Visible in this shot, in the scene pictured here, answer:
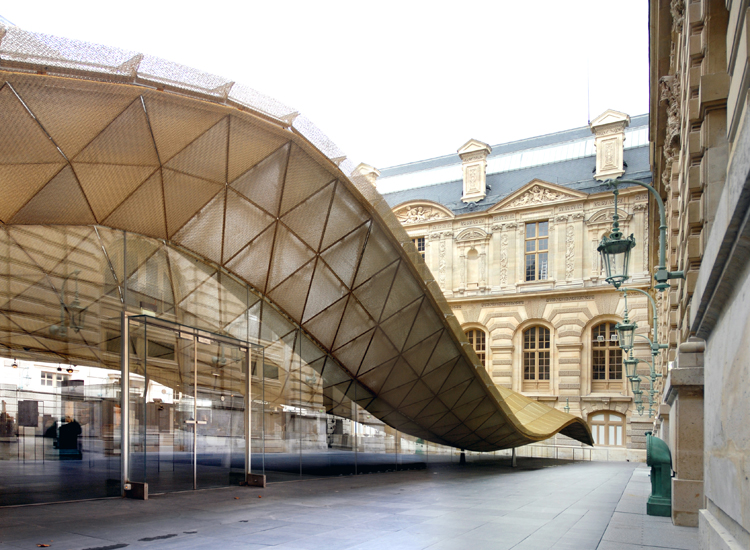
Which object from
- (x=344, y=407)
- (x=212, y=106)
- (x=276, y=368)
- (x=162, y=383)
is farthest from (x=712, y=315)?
(x=344, y=407)

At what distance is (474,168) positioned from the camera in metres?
53.8

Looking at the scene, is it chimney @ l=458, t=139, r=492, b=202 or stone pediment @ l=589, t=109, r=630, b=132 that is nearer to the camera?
stone pediment @ l=589, t=109, r=630, b=132

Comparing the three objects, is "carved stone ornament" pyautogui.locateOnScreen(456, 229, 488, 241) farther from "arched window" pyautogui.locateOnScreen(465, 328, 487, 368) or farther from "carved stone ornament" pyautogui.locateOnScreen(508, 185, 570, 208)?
"arched window" pyautogui.locateOnScreen(465, 328, 487, 368)

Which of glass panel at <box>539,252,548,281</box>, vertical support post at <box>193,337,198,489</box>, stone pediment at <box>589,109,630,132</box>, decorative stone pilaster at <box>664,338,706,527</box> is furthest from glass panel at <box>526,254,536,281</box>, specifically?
decorative stone pilaster at <box>664,338,706,527</box>

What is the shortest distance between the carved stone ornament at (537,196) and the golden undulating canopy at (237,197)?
98.5ft

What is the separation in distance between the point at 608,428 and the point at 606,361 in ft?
15.7

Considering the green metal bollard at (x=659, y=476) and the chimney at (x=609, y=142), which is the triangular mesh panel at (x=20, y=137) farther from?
the chimney at (x=609, y=142)

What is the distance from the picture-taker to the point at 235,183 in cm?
1507

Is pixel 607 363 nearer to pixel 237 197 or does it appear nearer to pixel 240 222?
pixel 240 222

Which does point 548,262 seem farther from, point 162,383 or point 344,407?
point 162,383

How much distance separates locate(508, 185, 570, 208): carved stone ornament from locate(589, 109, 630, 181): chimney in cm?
334

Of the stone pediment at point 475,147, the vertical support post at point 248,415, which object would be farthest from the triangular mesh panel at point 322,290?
the stone pediment at point 475,147

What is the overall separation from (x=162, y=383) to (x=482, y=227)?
3956cm

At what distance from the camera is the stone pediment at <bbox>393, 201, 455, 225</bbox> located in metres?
52.9
